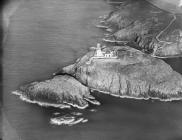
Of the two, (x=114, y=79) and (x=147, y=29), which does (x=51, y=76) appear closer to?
(x=114, y=79)

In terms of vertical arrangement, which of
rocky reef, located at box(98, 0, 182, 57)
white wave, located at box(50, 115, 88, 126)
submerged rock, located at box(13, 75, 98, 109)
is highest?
rocky reef, located at box(98, 0, 182, 57)

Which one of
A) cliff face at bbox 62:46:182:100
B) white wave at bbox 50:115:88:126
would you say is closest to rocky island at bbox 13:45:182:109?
cliff face at bbox 62:46:182:100

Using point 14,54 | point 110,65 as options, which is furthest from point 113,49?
point 14,54

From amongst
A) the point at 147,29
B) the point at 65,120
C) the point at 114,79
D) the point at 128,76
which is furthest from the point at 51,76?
the point at 147,29

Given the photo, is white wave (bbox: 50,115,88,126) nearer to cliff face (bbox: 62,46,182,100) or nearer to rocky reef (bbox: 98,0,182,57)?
cliff face (bbox: 62,46,182,100)

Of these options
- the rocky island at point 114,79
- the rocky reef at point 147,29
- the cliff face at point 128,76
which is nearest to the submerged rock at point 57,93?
the rocky island at point 114,79

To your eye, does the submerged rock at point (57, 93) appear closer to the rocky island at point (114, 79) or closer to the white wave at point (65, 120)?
the rocky island at point (114, 79)
